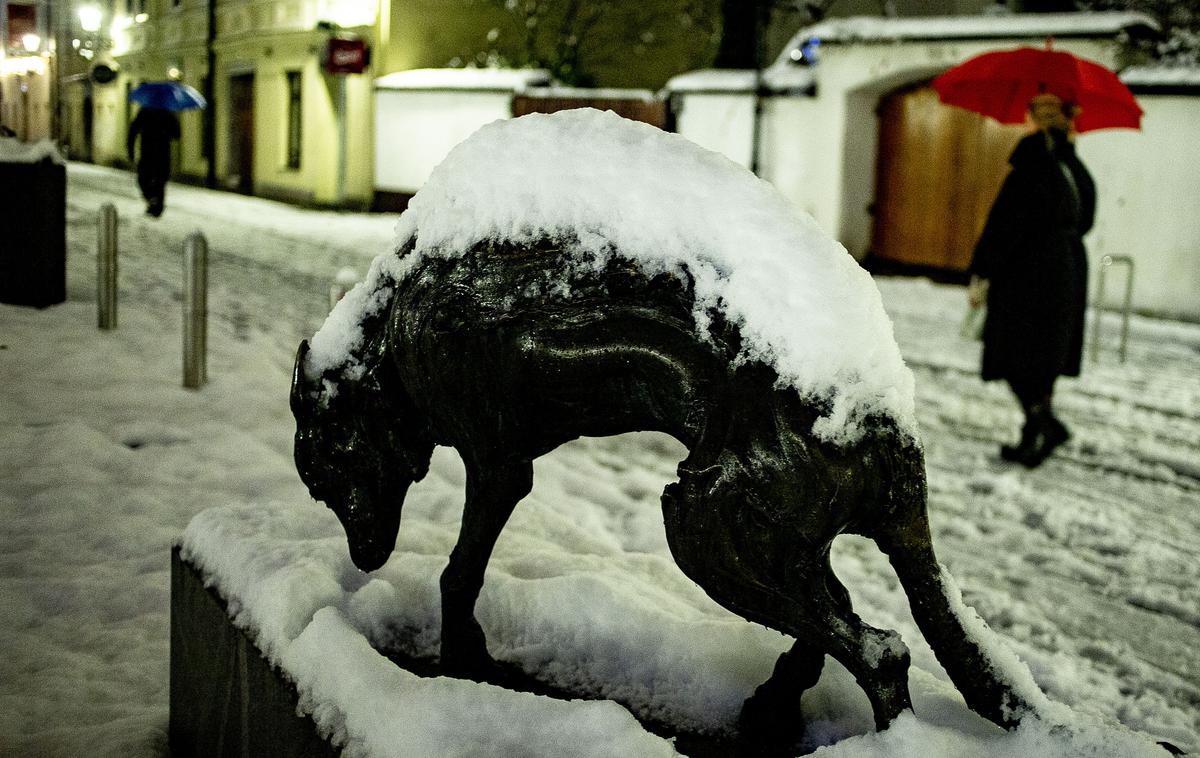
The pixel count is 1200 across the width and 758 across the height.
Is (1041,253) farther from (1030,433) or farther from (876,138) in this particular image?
(876,138)

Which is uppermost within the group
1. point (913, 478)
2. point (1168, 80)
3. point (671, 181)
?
point (1168, 80)

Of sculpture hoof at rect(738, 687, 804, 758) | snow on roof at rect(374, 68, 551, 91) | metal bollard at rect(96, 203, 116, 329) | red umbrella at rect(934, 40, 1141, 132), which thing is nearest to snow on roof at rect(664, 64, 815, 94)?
snow on roof at rect(374, 68, 551, 91)

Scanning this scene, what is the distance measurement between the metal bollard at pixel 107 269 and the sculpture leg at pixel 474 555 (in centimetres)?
628

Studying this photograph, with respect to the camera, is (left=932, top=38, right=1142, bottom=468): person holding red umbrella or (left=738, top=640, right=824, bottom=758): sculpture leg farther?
(left=932, top=38, right=1142, bottom=468): person holding red umbrella

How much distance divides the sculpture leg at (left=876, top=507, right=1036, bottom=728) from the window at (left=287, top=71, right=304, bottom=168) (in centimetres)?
2485

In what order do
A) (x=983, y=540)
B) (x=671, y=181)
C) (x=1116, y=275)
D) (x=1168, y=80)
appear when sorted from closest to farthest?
(x=671, y=181), (x=983, y=540), (x=1168, y=80), (x=1116, y=275)

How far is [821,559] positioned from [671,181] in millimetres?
668

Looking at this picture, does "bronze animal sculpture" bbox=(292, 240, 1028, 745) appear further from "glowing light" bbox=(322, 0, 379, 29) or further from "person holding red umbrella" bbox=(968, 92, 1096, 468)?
"glowing light" bbox=(322, 0, 379, 29)

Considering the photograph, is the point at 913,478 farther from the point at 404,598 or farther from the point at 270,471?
the point at 270,471

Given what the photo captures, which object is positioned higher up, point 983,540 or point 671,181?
point 671,181

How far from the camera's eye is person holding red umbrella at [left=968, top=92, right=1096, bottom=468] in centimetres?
578

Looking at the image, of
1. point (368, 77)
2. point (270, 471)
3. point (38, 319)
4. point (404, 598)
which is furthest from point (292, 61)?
point (404, 598)

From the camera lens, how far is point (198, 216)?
64.4 ft

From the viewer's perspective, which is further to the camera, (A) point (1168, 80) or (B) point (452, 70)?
(B) point (452, 70)
